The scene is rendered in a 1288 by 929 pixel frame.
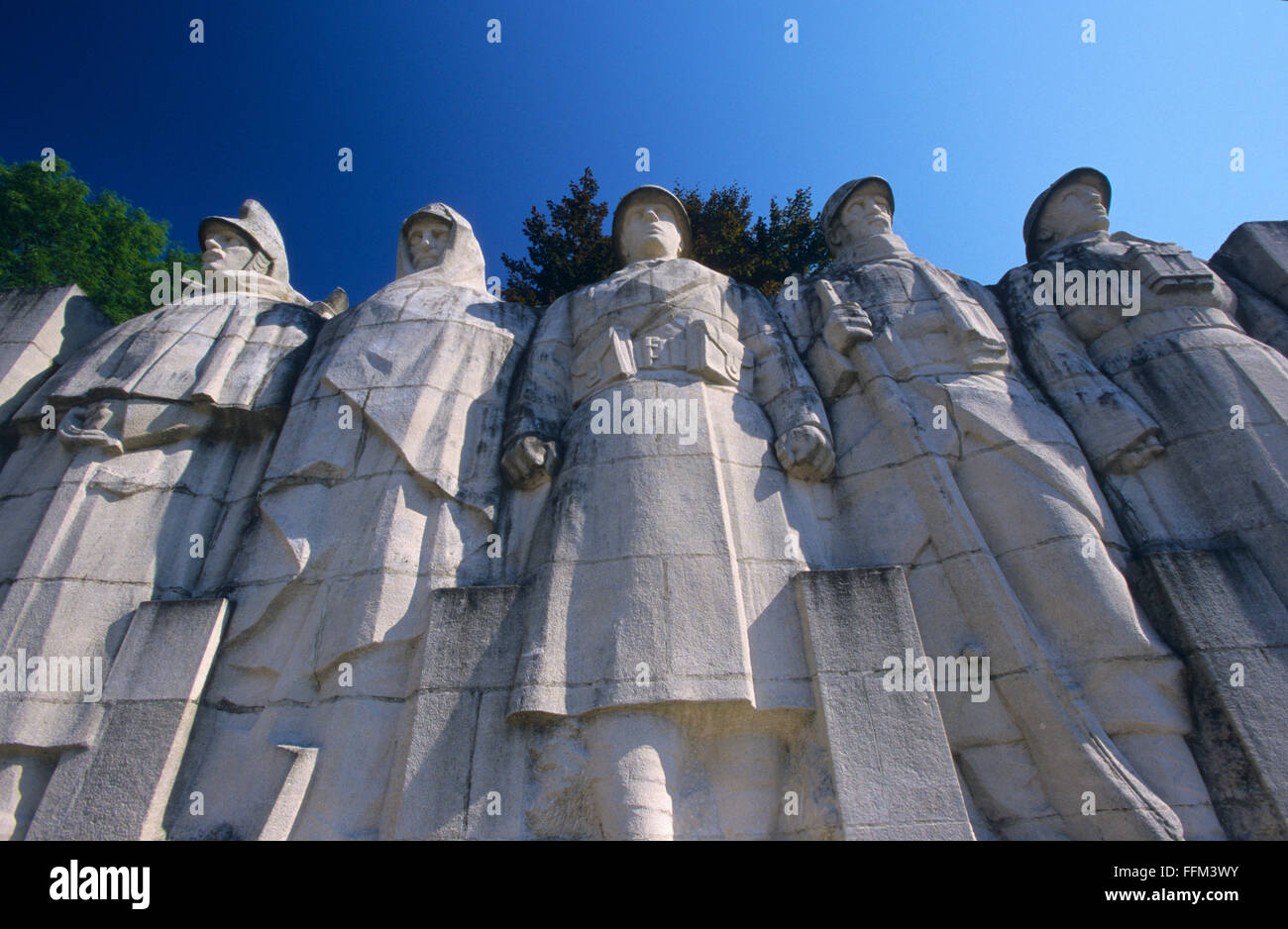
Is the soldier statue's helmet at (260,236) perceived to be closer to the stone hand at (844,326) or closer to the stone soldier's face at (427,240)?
the stone soldier's face at (427,240)

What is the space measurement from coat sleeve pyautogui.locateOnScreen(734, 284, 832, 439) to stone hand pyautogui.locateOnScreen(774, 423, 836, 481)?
0.32ft

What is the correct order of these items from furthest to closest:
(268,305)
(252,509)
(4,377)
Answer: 1. (268,305)
2. (4,377)
3. (252,509)

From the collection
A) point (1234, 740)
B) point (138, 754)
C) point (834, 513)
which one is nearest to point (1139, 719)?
point (1234, 740)

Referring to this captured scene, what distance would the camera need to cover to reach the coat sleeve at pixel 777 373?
6.54 meters

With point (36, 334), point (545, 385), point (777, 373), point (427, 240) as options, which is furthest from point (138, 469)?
point (777, 373)

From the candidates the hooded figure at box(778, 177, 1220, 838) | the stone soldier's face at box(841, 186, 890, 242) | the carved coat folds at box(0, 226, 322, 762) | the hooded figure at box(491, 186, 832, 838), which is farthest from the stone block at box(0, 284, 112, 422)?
the stone soldier's face at box(841, 186, 890, 242)

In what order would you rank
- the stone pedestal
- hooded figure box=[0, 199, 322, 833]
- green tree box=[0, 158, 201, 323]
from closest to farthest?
1. the stone pedestal
2. hooded figure box=[0, 199, 322, 833]
3. green tree box=[0, 158, 201, 323]

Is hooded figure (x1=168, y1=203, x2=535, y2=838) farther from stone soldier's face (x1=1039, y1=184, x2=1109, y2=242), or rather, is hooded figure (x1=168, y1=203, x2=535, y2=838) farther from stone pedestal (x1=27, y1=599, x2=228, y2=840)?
stone soldier's face (x1=1039, y1=184, x2=1109, y2=242)

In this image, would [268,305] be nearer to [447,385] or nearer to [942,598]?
[447,385]

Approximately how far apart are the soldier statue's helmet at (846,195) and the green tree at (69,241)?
12.3 metres

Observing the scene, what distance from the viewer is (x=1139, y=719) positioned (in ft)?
16.2

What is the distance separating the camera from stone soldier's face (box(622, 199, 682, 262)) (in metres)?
8.06

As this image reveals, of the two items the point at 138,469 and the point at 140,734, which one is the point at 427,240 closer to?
the point at 138,469
